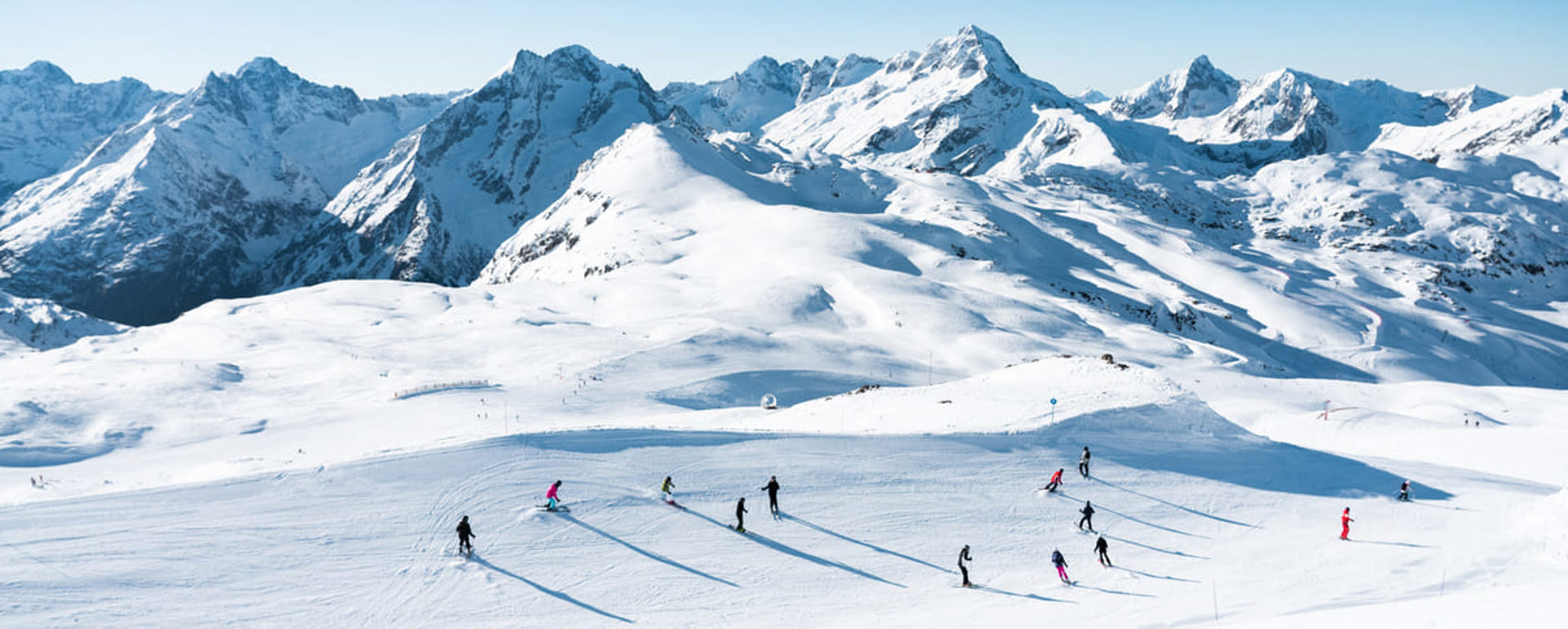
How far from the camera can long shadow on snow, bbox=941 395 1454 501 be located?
30.5 metres

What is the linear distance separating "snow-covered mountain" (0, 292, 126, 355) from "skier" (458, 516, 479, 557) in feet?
326

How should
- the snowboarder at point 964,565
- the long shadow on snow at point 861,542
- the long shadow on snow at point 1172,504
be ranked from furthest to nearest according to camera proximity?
1. the long shadow on snow at point 1172,504
2. the long shadow on snow at point 861,542
3. the snowboarder at point 964,565

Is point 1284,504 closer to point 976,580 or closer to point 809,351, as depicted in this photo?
point 976,580

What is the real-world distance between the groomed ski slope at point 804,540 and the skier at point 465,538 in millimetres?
410

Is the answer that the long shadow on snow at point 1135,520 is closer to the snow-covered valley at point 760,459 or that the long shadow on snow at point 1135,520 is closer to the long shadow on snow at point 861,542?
the snow-covered valley at point 760,459

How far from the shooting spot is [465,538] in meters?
21.3

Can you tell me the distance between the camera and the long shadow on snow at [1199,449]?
99.9 ft

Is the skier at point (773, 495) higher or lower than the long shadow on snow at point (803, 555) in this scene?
higher

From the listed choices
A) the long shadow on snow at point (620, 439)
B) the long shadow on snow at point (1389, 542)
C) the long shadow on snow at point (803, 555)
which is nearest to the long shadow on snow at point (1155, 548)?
the long shadow on snow at point (1389, 542)

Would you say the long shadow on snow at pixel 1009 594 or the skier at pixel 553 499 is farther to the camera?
the skier at pixel 553 499

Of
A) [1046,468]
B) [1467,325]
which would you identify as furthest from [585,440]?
[1467,325]

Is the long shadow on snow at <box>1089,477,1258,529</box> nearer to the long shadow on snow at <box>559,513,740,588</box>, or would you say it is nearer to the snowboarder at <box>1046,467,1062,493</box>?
the snowboarder at <box>1046,467,1062,493</box>

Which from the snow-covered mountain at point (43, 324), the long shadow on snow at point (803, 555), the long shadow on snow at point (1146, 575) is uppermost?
the snow-covered mountain at point (43, 324)

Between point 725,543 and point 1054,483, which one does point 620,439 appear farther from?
point 1054,483
